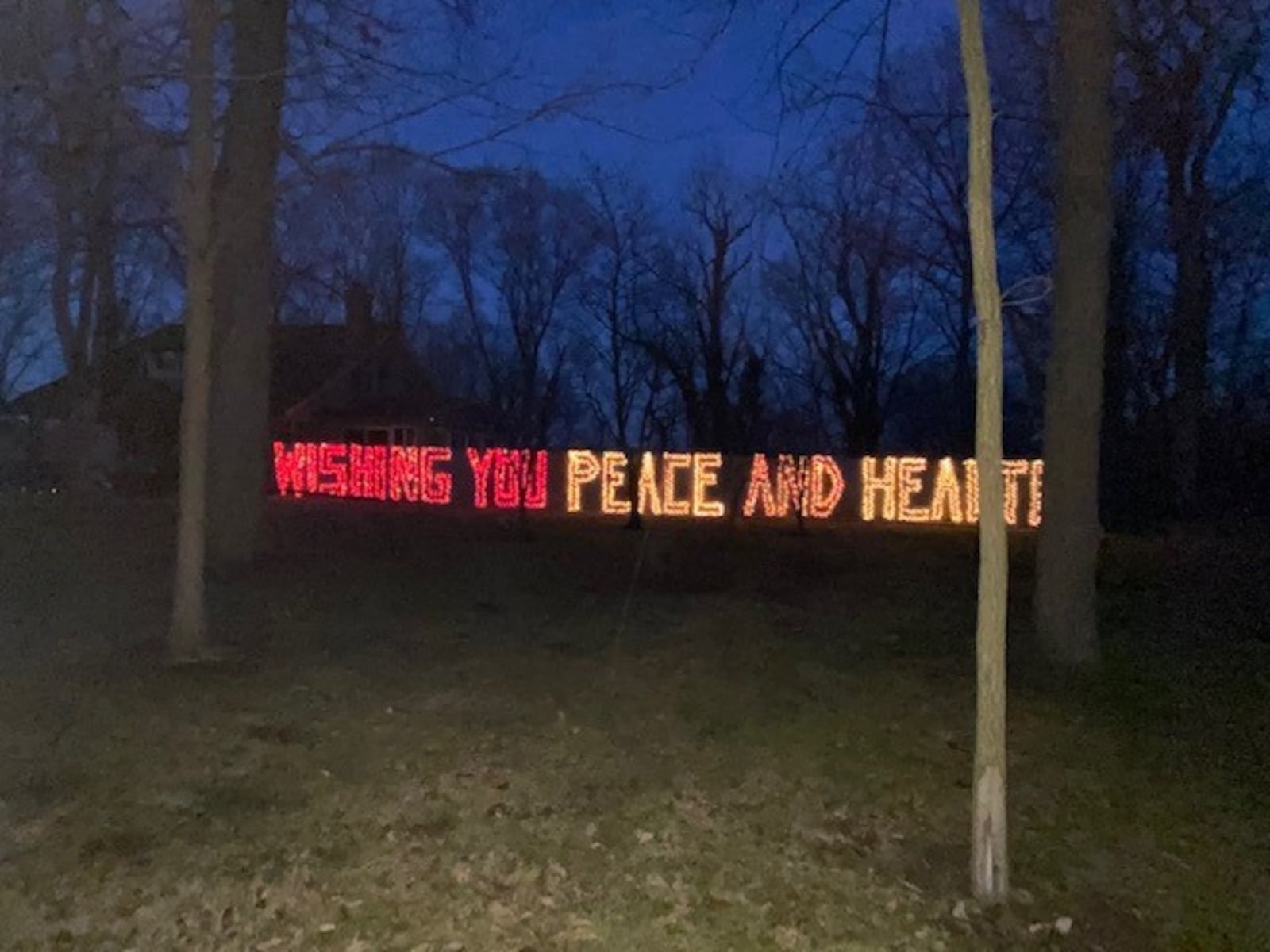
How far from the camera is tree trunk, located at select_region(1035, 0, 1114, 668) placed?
11031mm

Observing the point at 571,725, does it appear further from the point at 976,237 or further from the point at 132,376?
the point at 132,376

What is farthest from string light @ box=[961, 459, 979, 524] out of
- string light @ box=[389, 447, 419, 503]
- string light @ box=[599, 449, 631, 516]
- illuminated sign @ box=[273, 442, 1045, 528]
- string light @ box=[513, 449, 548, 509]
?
string light @ box=[389, 447, 419, 503]

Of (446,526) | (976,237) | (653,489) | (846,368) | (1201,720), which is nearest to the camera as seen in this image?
(976,237)

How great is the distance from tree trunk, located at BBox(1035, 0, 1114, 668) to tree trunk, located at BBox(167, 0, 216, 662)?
6.37 m

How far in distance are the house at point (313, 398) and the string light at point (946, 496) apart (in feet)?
50.8

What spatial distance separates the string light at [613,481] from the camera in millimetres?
34594

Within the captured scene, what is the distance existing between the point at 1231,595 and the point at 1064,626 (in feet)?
24.2

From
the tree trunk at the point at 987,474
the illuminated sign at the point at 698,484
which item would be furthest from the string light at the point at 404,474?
the tree trunk at the point at 987,474

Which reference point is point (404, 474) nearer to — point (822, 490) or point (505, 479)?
point (505, 479)

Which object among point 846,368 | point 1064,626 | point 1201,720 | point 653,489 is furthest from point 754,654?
point 846,368

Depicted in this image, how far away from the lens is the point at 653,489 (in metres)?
33.6

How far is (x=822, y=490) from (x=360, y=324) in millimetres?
16656

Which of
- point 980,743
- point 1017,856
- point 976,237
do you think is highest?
point 976,237

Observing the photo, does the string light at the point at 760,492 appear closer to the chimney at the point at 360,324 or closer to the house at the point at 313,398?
the chimney at the point at 360,324
